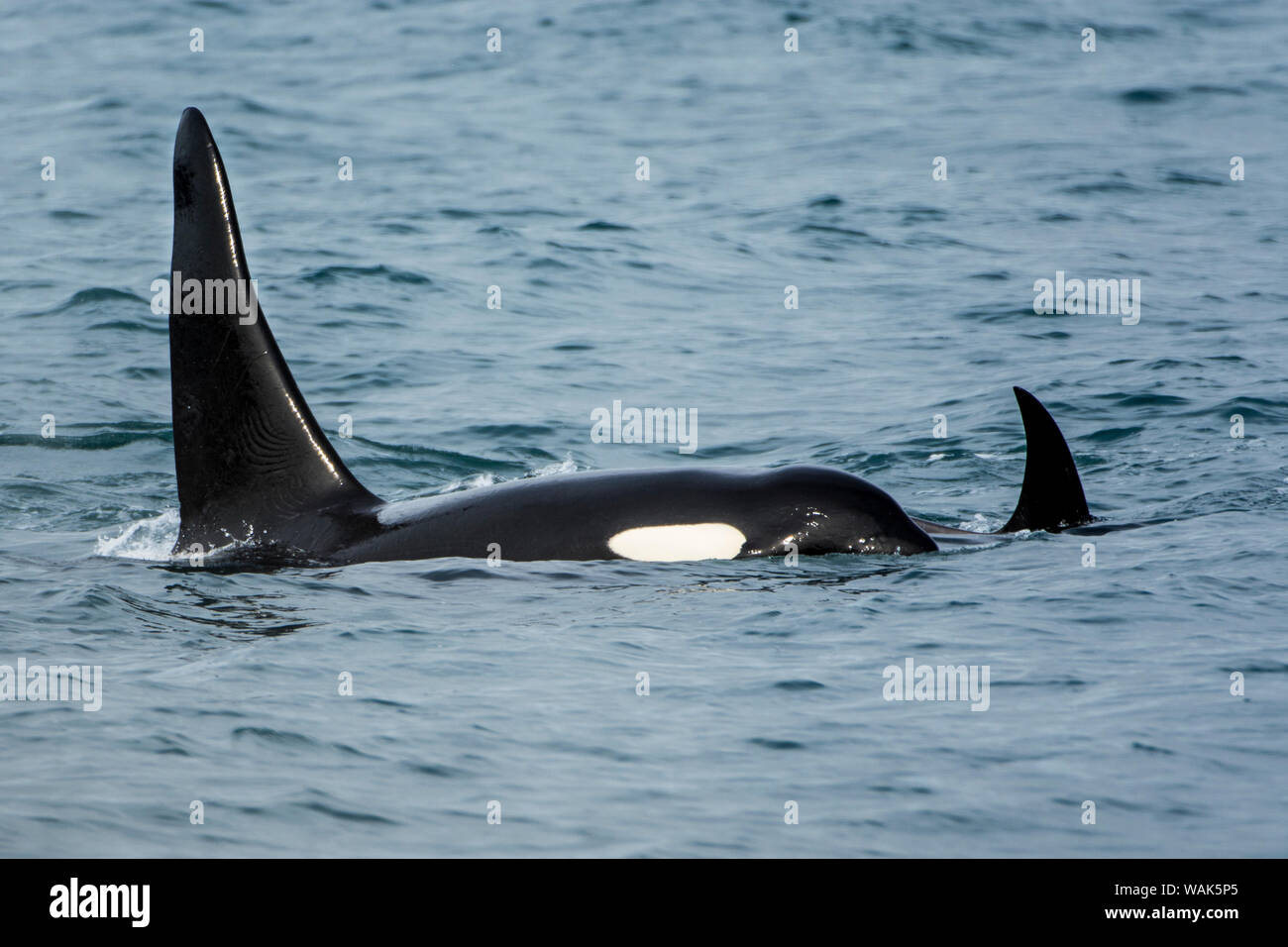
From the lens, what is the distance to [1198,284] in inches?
751

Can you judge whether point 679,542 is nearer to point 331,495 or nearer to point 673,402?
point 331,495

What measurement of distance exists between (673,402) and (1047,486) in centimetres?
582

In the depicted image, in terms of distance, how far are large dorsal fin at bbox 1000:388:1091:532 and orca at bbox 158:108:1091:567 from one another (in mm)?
239

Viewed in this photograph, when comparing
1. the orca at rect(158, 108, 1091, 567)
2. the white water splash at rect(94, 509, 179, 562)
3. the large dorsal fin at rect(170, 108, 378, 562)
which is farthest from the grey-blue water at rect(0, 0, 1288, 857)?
the large dorsal fin at rect(170, 108, 378, 562)

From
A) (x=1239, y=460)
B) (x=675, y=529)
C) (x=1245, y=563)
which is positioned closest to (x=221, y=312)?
(x=675, y=529)

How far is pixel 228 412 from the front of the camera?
8750 mm

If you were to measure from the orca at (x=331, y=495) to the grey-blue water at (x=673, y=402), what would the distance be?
179 mm

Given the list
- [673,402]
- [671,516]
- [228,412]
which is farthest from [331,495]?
[673,402]

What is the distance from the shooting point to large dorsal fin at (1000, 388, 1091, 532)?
9.44 metres

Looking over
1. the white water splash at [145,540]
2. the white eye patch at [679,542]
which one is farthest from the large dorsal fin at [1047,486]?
the white water splash at [145,540]

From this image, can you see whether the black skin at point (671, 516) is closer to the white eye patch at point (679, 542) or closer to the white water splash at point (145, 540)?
the white eye patch at point (679, 542)

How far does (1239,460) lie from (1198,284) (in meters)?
7.35

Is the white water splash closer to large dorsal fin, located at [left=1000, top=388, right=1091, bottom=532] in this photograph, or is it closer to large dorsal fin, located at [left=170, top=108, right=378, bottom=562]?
large dorsal fin, located at [left=170, top=108, right=378, bottom=562]

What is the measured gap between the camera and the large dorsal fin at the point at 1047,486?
9438mm
